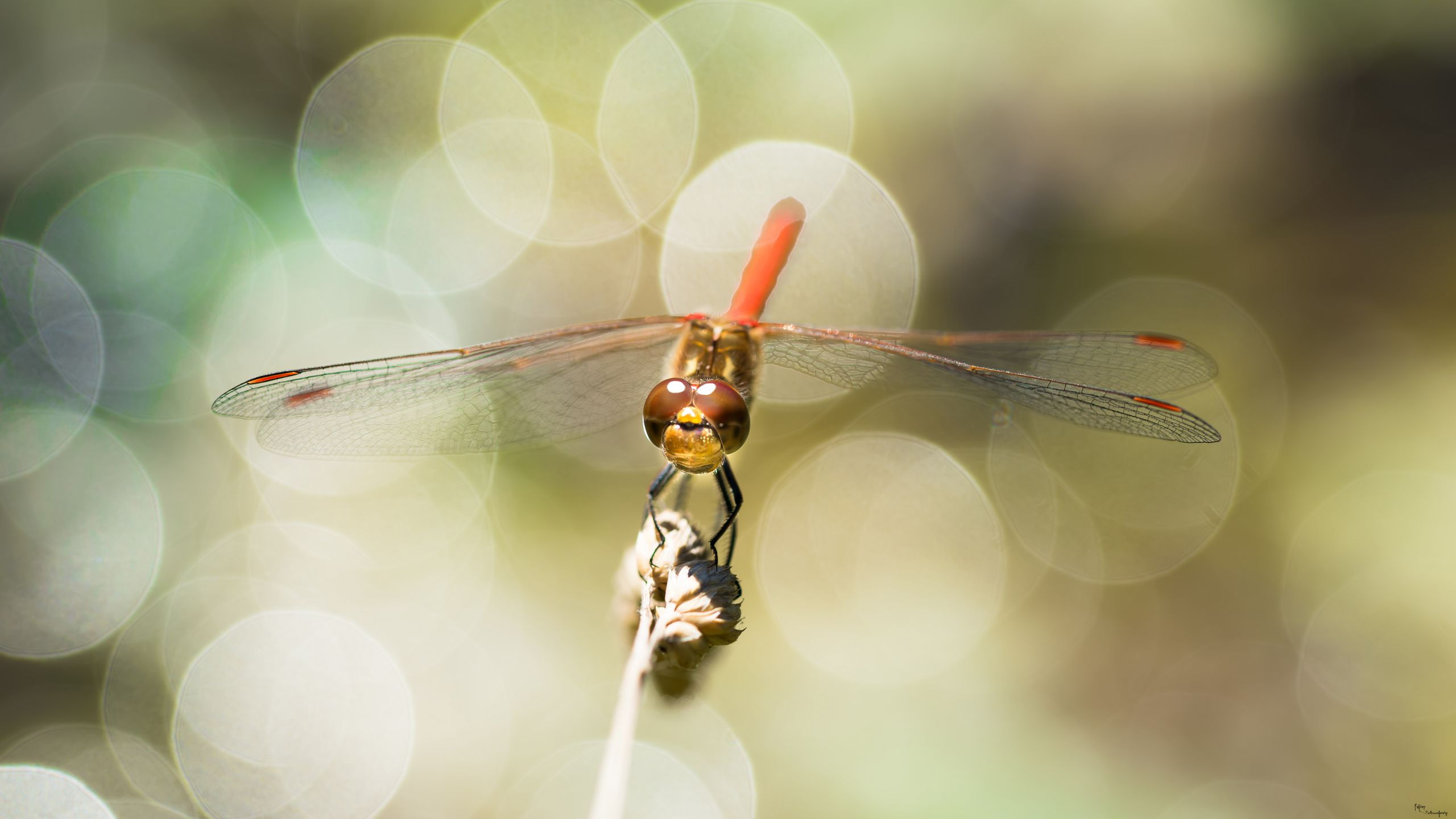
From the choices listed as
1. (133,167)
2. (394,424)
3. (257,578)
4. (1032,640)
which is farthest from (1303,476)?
(133,167)

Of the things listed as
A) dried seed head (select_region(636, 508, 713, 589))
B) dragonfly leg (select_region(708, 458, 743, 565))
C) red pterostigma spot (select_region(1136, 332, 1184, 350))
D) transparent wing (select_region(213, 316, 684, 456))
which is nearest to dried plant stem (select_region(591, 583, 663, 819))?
dried seed head (select_region(636, 508, 713, 589))

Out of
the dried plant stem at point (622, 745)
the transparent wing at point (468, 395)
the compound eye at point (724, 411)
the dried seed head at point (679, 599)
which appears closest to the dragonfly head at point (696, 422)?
the compound eye at point (724, 411)

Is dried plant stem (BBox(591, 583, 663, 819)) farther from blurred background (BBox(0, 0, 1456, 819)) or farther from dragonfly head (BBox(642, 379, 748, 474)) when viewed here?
blurred background (BBox(0, 0, 1456, 819))

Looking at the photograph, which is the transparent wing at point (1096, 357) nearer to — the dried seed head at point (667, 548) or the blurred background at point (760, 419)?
the blurred background at point (760, 419)

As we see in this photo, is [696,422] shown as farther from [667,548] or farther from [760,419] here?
[760,419]

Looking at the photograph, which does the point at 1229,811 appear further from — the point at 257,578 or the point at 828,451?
the point at 257,578

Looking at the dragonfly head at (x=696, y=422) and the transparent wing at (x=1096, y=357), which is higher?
the transparent wing at (x=1096, y=357)
